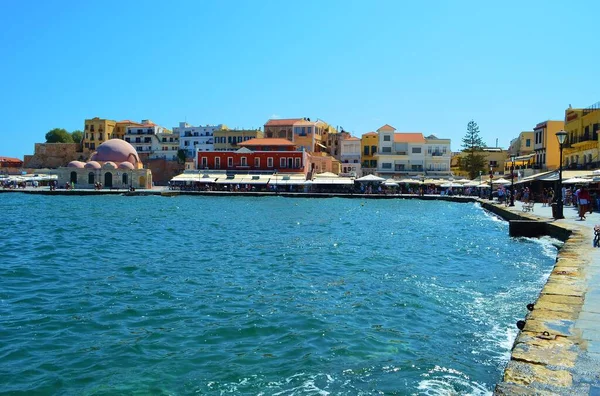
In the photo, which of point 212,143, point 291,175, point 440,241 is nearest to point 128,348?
point 440,241

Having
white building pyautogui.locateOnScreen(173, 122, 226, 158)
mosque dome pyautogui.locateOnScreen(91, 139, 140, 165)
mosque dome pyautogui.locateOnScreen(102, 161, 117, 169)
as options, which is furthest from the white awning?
white building pyautogui.locateOnScreen(173, 122, 226, 158)

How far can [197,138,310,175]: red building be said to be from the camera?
204 ft

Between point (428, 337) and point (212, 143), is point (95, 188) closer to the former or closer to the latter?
point (212, 143)

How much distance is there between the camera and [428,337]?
7359 millimetres

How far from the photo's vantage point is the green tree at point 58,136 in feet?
325

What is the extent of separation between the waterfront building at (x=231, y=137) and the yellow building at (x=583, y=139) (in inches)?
1740

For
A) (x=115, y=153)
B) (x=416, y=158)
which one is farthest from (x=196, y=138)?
(x=416, y=158)

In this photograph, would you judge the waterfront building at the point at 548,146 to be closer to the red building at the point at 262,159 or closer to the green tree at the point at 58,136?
the red building at the point at 262,159

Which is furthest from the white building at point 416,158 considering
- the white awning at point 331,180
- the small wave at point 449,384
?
the small wave at point 449,384

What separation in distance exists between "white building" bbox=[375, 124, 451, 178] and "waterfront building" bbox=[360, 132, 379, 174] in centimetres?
182

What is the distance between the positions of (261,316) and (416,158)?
199 feet

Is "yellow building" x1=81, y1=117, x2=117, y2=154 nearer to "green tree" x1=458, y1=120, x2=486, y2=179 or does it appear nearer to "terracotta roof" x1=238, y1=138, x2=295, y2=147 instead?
"terracotta roof" x1=238, y1=138, x2=295, y2=147

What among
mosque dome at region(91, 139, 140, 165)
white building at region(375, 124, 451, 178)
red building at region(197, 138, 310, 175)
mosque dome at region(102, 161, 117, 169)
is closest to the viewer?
mosque dome at region(102, 161, 117, 169)

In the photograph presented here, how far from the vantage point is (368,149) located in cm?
6994
